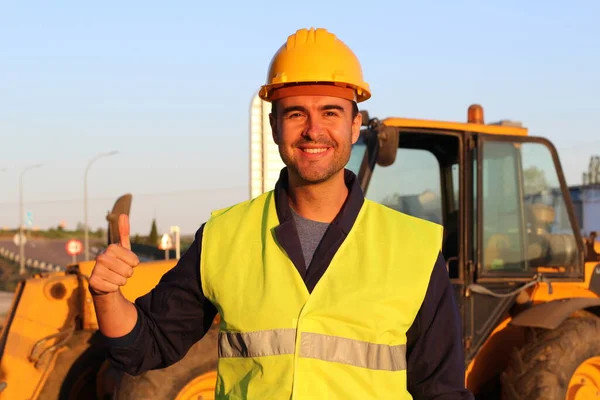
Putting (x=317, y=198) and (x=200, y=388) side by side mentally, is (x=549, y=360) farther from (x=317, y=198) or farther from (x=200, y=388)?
(x=317, y=198)

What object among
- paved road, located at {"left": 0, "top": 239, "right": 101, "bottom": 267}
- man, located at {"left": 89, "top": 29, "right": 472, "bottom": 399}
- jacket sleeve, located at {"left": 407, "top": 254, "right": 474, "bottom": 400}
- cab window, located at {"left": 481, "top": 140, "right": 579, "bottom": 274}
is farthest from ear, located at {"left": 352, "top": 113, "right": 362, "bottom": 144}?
paved road, located at {"left": 0, "top": 239, "right": 101, "bottom": 267}

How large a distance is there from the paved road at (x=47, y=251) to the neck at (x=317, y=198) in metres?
52.0

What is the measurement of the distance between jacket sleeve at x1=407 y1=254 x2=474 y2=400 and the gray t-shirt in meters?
0.35

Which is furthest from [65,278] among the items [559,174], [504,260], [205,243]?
[205,243]

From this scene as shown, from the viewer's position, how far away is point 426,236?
2.96 m

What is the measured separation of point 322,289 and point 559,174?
5.04 metres

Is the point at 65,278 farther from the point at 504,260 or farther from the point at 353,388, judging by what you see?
the point at 353,388

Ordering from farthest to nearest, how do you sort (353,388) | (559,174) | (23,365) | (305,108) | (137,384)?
(559,174) < (23,365) < (137,384) < (305,108) < (353,388)

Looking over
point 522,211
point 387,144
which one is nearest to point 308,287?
point 387,144

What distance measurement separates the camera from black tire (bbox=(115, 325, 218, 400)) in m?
5.85

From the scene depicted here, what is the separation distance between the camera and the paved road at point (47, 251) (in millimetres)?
59125

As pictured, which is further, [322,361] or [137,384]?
[137,384]

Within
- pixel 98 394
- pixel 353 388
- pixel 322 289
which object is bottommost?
pixel 98 394

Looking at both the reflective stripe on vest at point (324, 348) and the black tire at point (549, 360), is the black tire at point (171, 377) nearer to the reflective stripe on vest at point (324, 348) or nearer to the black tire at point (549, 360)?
the black tire at point (549, 360)
